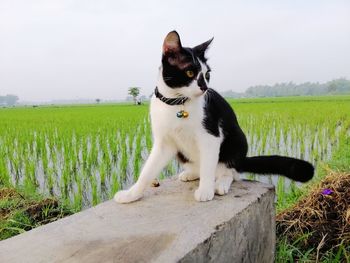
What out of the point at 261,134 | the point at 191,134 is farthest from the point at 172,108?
the point at 261,134

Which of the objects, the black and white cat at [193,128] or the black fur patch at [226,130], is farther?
the black fur patch at [226,130]

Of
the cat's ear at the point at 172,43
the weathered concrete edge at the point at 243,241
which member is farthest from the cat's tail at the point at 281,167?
the cat's ear at the point at 172,43

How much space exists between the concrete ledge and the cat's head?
53cm

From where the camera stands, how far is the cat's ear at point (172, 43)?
58.4 inches

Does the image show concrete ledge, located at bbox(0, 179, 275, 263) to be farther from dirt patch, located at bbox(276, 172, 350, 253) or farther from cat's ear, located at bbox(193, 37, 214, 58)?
cat's ear, located at bbox(193, 37, 214, 58)

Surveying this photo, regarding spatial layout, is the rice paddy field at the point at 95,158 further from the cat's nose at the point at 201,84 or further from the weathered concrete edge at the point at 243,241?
the cat's nose at the point at 201,84

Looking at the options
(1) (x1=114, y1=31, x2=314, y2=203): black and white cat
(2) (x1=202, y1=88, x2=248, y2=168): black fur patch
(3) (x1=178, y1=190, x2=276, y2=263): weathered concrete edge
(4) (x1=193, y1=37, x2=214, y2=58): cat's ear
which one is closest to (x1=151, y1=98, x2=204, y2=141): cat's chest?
(1) (x1=114, y1=31, x2=314, y2=203): black and white cat

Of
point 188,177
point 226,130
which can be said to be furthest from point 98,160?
Result: point 226,130

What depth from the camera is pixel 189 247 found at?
125cm

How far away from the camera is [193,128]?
63.4 inches

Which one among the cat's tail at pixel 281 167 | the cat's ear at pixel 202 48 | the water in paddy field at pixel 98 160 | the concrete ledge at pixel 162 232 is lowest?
the water in paddy field at pixel 98 160

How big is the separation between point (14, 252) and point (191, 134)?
86 cm

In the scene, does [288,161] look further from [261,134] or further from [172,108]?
[261,134]

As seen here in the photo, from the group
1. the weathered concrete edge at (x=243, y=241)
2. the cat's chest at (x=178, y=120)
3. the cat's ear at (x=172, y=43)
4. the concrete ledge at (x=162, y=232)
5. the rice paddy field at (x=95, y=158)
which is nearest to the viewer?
the concrete ledge at (x=162, y=232)
